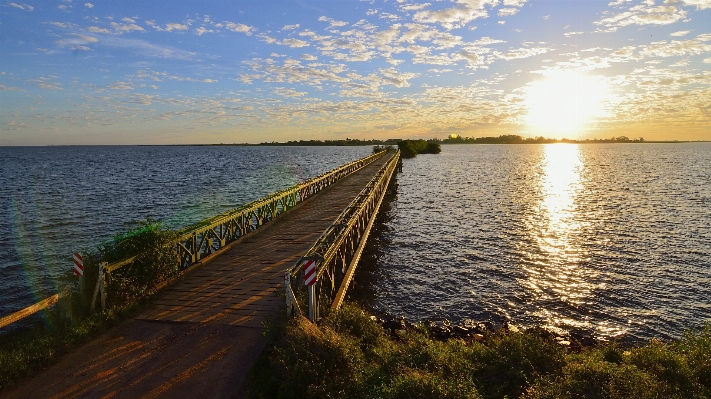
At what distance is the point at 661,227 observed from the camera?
29.3m

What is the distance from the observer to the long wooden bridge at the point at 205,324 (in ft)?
27.2

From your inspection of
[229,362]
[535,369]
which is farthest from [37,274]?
[535,369]

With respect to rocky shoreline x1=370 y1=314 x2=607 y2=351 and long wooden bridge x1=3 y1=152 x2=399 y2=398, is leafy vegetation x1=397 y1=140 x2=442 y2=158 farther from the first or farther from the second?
long wooden bridge x1=3 y1=152 x2=399 y2=398

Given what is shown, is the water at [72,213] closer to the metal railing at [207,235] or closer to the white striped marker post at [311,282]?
the metal railing at [207,235]

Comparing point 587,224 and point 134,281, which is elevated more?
point 134,281

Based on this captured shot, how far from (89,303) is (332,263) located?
270 inches

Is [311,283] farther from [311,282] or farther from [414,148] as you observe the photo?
[414,148]

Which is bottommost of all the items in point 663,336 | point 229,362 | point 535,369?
point 663,336

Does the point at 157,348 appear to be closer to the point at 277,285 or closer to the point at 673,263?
the point at 277,285

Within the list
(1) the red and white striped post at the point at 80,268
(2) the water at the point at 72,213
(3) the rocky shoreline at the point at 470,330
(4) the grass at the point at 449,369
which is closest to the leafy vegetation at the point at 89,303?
(1) the red and white striped post at the point at 80,268

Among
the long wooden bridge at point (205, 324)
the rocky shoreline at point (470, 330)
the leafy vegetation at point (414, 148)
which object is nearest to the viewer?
the long wooden bridge at point (205, 324)

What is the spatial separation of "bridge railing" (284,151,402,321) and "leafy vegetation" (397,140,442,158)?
307ft

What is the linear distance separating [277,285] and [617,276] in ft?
52.6

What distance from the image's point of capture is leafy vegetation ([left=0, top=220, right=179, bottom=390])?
348 inches
